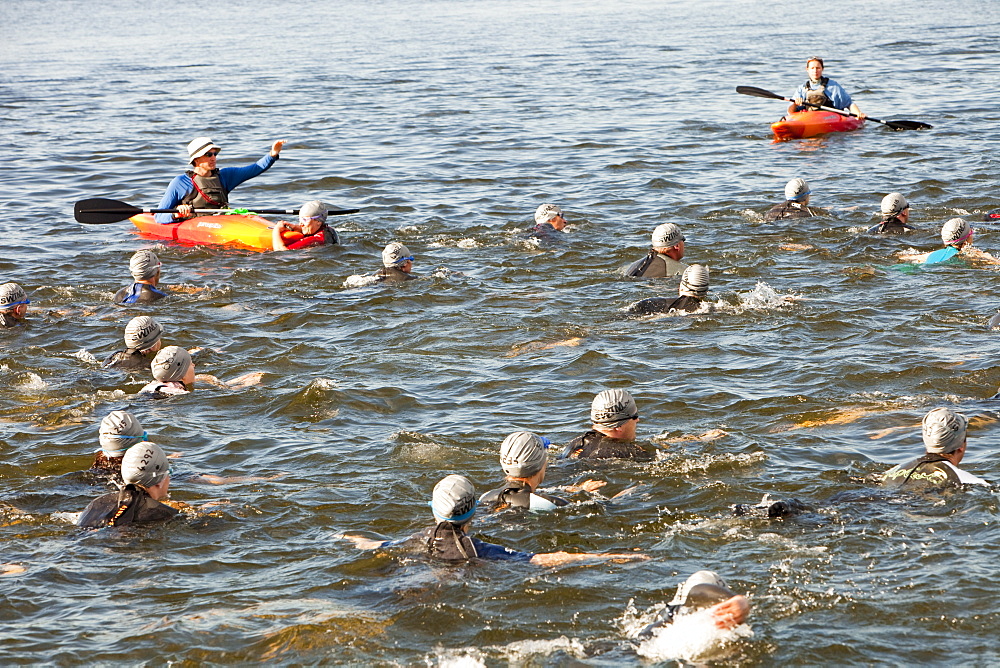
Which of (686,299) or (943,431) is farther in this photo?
(686,299)

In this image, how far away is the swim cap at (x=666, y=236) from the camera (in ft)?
50.7

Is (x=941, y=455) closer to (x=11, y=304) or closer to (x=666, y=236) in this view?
(x=666, y=236)

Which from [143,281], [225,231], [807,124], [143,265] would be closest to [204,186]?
[225,231]

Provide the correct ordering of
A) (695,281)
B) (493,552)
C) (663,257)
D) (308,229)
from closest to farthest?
(493,552)
(695,281)
(663,257)
(308,229)

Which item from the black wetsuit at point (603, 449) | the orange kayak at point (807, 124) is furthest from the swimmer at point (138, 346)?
the orange kayak at point (807, 124)

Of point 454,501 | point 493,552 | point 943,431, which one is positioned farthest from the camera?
point 943,431

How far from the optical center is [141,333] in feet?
41.5

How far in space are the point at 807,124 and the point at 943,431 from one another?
1836cm

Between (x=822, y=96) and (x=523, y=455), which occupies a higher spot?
(x=822, y=96)

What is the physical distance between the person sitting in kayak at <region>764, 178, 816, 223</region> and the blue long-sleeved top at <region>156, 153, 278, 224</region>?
818cm

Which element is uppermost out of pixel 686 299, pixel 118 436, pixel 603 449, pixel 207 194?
pixel 207 194

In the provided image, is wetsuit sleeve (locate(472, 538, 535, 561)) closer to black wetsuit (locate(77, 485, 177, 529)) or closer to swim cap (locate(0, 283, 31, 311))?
black wetsuit (locate(77, 485, 177, 529))

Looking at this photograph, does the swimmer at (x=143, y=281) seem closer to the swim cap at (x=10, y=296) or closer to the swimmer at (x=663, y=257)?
the swim cap at (x=10, y=296)

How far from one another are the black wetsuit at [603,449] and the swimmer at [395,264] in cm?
660
